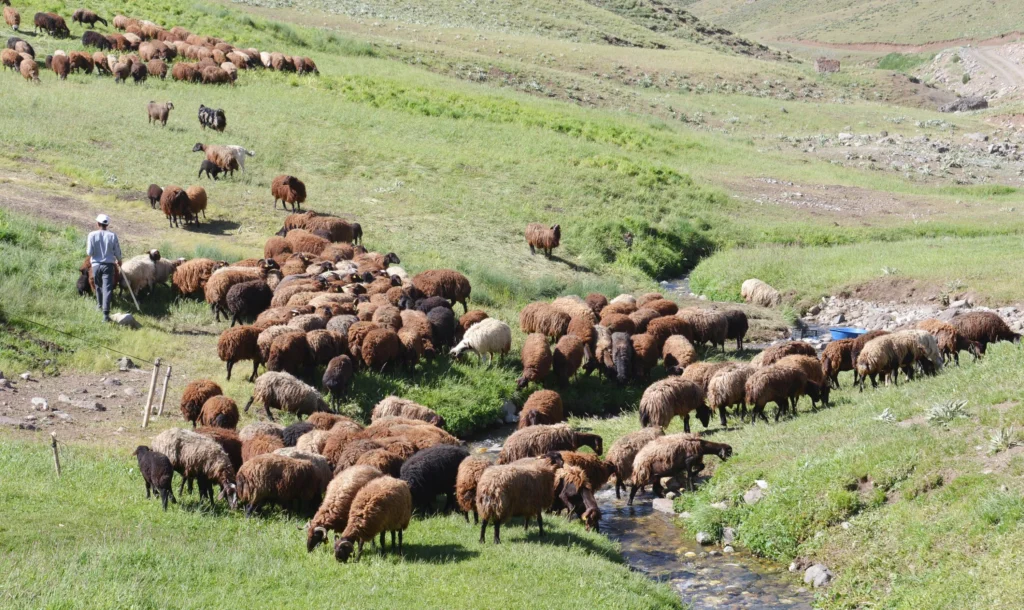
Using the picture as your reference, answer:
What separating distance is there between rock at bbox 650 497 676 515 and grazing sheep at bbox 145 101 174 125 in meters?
21.9

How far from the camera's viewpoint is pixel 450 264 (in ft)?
73.4

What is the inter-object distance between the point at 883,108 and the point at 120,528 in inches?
2243

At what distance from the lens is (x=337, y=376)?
15242 millimetres

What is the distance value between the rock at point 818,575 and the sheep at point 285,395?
286 inches

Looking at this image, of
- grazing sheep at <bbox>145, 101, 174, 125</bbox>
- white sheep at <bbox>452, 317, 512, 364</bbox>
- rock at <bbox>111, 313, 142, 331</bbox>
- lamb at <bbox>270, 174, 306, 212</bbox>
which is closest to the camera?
rock at <bbox>111, 313, 142, 331</bbox>

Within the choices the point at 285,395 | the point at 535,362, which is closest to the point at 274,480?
the point at 285,395

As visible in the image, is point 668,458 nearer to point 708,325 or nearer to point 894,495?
point 894,495

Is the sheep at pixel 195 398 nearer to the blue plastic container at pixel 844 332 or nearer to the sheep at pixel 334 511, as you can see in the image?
the sheep at pixel 334 511

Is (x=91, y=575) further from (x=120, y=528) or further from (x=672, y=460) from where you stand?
(x=672, y=460)

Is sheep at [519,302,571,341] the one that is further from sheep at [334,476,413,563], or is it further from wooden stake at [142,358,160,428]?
sheep at [334,476,413,563]

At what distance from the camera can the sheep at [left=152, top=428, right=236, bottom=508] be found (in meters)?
11.0

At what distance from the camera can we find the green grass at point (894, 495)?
9875mm

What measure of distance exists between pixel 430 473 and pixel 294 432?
2.25m

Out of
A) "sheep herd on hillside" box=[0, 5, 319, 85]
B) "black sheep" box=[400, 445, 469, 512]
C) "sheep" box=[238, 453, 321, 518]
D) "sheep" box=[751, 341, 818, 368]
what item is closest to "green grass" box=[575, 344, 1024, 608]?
"sheep" box=[751, 341, 818, 368]
